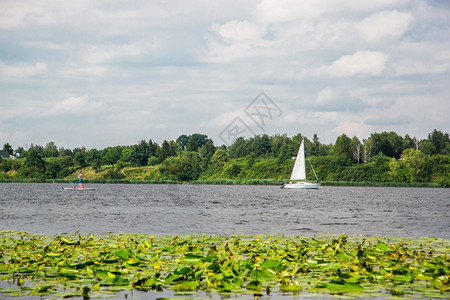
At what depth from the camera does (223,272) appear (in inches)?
471

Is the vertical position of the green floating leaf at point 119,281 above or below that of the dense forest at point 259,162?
below

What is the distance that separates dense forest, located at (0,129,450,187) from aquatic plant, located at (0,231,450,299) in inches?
4685

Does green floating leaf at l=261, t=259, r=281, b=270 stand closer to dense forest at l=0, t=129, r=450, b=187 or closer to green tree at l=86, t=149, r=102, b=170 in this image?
dense forest at l=0, t=129, r=450, b=187

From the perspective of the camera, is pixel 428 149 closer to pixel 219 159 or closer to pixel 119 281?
pixel 219 159

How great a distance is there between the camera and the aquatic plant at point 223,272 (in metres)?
11.3

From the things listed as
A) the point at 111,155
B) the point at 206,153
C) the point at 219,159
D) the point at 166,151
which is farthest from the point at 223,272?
the point at 111,155

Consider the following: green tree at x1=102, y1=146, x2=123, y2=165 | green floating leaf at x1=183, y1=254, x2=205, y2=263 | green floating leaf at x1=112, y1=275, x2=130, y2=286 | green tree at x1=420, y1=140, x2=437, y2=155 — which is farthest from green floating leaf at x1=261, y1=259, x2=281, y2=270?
green tree at x1=102, y1=146, x2=123, y2=165

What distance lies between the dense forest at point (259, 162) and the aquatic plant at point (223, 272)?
11899 cm

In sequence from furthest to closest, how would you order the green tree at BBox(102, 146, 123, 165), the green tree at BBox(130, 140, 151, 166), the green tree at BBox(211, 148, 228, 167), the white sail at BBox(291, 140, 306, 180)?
the green tree at BBox(102, 146, 123, 165)
the green tree at BBox(130, 140, 151, 166)
the green tree at BBox(211, 148, 228, 167)
the white sail at BBox(291, 140, 306, 180)

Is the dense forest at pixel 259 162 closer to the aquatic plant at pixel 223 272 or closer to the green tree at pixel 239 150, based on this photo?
the green tree at pixel 239 150

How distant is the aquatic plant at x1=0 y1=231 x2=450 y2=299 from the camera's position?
444 inches

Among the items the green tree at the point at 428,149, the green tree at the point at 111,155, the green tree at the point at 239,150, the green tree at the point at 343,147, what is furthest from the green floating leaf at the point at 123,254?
the green tree at the point at 111,155

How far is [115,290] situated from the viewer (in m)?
11.3

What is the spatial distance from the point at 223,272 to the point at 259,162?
14234cm
